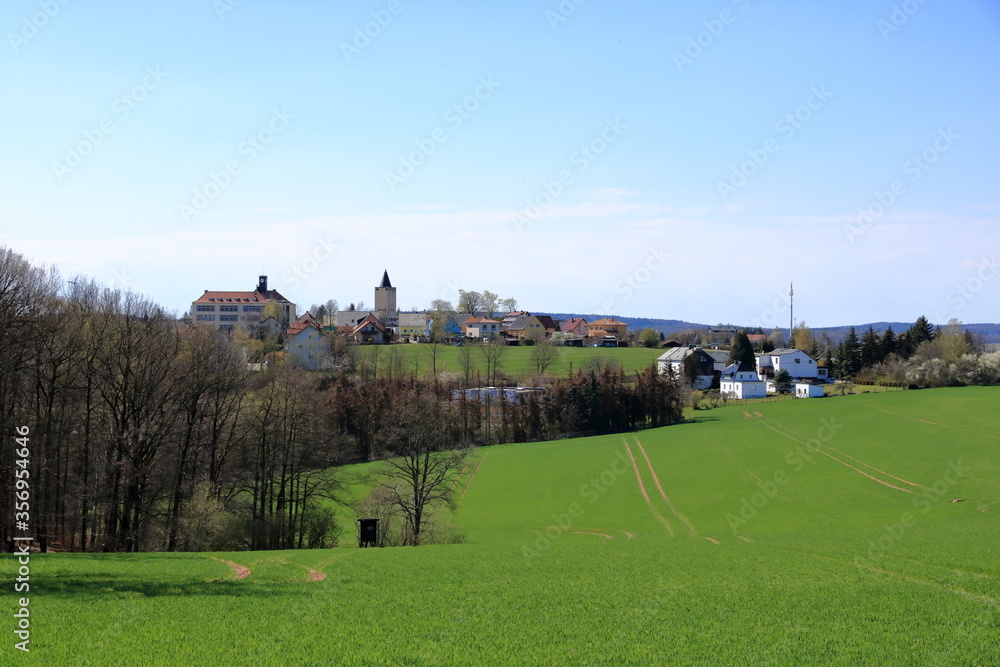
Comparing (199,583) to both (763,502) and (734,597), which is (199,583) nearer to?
(734,597)

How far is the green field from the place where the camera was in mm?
103250

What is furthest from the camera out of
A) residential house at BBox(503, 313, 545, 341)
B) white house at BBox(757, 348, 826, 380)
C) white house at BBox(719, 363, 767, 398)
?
residential house at BBox(503, 313, 545, 341)

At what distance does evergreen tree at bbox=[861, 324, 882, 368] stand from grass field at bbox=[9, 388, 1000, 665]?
67.6 metres

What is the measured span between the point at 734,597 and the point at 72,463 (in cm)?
3050

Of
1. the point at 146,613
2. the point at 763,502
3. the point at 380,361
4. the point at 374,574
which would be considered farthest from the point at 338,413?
the point at 146,613

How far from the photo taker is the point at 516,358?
390 feet

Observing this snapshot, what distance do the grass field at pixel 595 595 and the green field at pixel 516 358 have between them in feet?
193

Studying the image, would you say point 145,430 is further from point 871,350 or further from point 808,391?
point 871,350

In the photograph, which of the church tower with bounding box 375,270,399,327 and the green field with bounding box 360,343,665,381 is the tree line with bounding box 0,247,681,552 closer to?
the green field with bounding box 360,343,665,381

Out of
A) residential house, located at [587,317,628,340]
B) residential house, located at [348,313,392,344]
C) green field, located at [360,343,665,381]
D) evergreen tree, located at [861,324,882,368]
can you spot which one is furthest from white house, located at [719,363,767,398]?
residential house, located at [587,317,628,340]

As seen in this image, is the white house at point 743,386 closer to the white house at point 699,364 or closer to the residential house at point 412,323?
the white house at point 699,364

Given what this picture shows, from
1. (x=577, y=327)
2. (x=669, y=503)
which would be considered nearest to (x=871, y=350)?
(x=669, y=503)

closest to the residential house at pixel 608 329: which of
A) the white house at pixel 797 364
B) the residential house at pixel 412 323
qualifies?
the residential house at pixel 412 323

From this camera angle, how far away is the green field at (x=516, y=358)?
10325 centimetres
